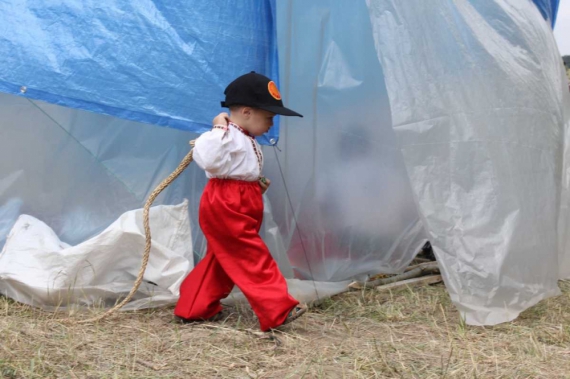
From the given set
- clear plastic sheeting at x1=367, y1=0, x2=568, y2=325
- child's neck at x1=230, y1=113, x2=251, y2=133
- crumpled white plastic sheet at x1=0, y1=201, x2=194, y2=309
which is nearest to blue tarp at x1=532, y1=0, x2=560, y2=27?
clear plastic sheeting at x1=367, y1=0, x2=568, y2=325

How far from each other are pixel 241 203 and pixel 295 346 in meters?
0.44

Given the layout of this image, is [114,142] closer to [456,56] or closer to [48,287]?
[48,287]

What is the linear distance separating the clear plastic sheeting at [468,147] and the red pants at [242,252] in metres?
0.49

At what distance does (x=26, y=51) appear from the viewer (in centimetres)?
225

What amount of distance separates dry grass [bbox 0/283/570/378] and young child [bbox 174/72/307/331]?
0.27 ft

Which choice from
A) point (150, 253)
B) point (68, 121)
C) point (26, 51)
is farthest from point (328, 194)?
point (26, 51)

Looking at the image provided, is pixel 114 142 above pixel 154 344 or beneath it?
above

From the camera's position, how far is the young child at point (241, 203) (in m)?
2.16

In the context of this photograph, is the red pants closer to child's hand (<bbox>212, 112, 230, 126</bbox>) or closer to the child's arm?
the child's arm

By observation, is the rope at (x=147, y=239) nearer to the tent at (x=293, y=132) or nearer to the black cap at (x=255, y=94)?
the tent at (x=293, y=132)

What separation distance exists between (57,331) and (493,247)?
128 centimetres

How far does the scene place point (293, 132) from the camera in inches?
109

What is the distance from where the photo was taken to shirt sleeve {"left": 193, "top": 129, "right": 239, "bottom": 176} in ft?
7.04

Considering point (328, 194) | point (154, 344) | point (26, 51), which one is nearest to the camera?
point (154, 344)
